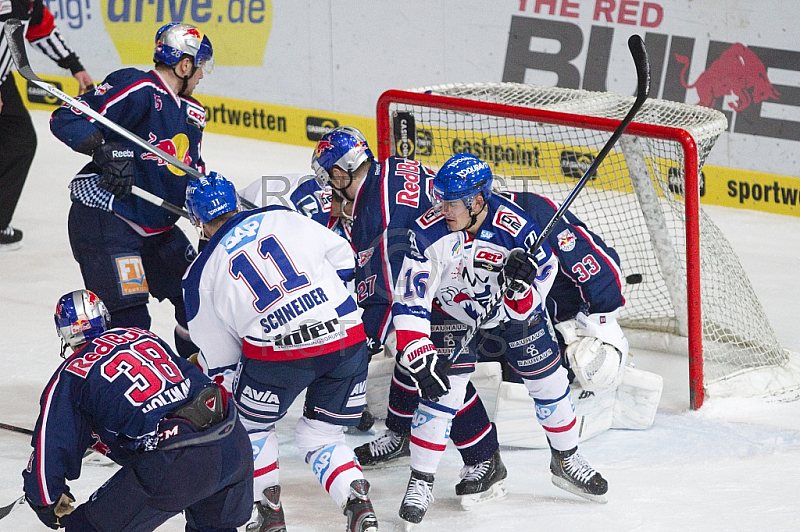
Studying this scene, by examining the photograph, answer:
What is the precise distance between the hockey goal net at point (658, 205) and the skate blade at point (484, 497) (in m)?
0.95

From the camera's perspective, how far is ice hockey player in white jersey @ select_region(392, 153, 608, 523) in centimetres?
294

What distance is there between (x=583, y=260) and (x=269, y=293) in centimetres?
115

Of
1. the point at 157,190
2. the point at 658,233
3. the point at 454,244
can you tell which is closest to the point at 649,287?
the point at 658,233

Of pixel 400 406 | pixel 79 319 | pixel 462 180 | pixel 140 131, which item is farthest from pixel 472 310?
pixel 140 131

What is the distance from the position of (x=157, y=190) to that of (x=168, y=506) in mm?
1582

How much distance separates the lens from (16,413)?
386cm

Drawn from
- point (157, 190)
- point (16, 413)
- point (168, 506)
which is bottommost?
point (16, 413)

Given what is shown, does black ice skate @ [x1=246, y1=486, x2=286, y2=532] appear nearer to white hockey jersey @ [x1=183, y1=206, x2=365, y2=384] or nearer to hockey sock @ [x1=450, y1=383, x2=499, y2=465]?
white hockey jersey @ [x1=183, y1=206, x2=365, y2=384]

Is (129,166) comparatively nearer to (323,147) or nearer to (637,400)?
(323,147)

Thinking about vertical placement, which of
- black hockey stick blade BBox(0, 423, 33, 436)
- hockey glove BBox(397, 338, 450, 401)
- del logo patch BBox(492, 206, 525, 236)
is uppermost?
del logo patch BBox(492, 206, 525, 236)

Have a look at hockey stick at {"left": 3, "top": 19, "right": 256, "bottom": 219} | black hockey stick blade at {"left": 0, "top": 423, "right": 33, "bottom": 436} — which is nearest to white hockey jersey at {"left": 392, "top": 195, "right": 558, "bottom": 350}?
hockey stick at {"left": 3, "top": 19, "right": 256, "bottom": 219}

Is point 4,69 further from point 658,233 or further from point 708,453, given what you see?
point 708,453

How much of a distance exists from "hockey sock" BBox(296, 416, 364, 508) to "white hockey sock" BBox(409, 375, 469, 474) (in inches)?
10.3

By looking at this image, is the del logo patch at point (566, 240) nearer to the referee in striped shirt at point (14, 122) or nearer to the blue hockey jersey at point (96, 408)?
the blue hockey jersey at point (96, 408)
